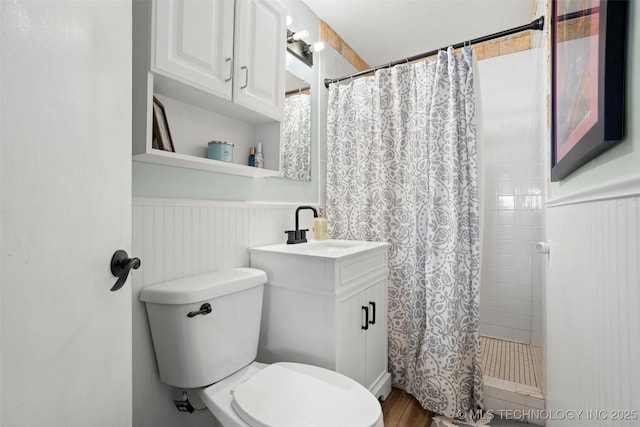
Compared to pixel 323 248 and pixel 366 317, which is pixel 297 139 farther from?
pixel 366 317

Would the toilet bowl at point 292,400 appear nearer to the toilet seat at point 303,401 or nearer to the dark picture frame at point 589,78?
the toilet seat at point 303,401

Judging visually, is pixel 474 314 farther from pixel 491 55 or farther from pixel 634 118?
pixel 491 55

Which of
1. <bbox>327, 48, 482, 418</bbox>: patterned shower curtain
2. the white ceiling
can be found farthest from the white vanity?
the white ceiling

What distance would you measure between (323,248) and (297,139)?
70cm

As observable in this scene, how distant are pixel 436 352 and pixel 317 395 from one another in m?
0.91

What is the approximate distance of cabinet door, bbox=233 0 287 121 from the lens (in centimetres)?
129

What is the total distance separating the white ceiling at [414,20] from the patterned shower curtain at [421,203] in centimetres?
49

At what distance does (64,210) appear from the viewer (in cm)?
64

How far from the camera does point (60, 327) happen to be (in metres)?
0.63

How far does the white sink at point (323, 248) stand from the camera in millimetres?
1450

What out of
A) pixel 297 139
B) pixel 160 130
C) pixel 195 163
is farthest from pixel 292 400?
pixel 297 139

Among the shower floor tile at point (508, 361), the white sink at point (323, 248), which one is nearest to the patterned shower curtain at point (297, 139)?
the white sink at point (323, 248)

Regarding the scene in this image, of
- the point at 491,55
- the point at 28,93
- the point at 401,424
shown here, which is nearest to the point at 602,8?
the point at 28,93

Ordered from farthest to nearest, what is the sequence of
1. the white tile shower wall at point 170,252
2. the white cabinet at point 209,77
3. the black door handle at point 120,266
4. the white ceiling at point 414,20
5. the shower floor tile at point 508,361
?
the white ceiling at point 414,20, the shower floor tile at point 508,361, the white tile shower wall at point 170,252, the white cabinet at point 209,77, the black door handle at point 120,266
